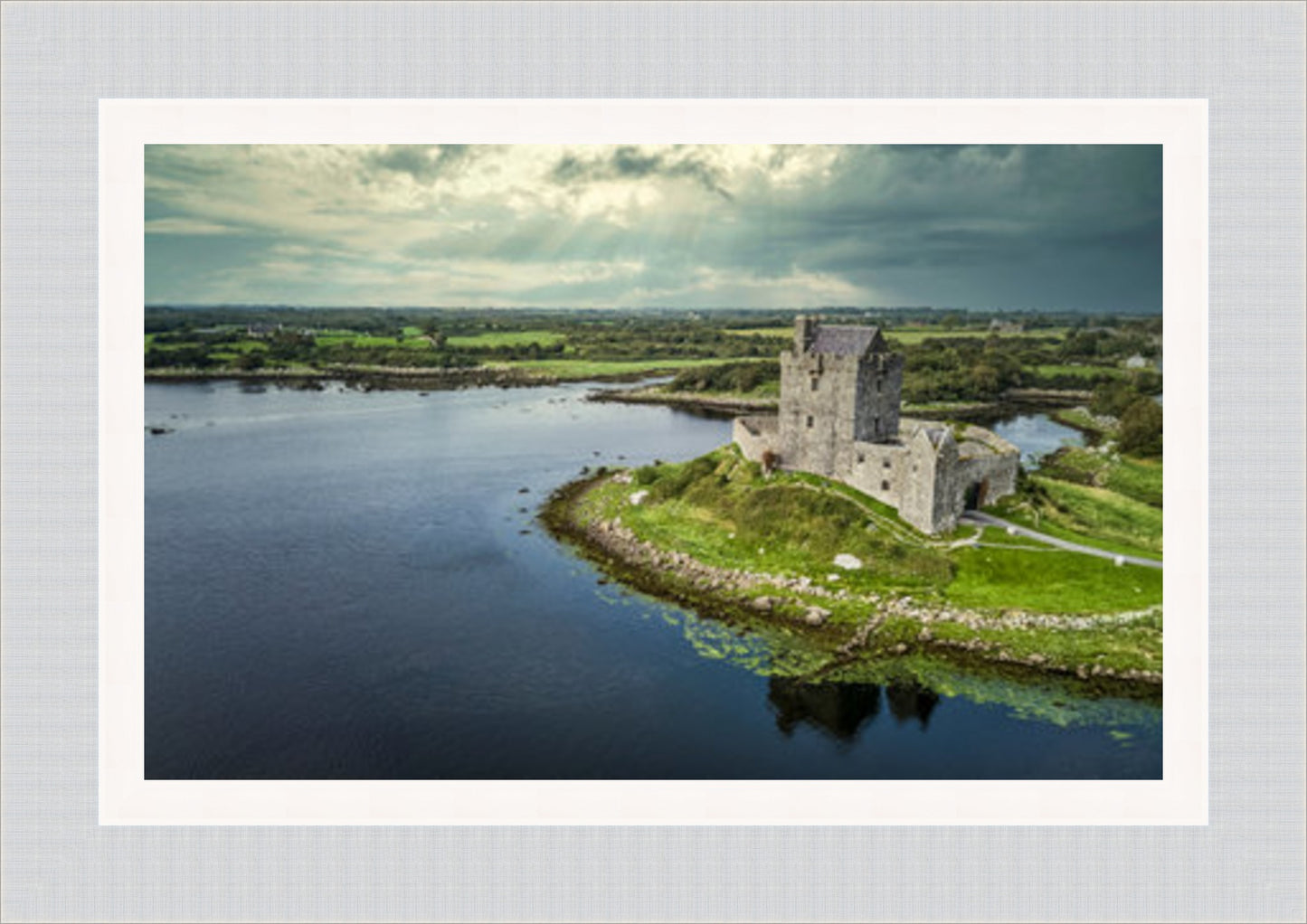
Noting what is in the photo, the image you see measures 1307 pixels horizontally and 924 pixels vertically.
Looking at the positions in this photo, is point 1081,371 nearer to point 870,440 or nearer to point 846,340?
point 870,440

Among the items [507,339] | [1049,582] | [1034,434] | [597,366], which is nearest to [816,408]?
[1049,582]

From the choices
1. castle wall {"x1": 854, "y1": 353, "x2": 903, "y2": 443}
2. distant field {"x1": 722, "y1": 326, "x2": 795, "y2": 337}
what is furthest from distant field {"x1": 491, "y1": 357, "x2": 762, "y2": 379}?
castle wall {"x1": 854, "y1": 353, "x2": 903, "y2": 443}

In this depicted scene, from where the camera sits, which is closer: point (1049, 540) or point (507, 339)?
point (1049, 540)

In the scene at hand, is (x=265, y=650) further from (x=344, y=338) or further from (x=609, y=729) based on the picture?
(x=344, y=338)

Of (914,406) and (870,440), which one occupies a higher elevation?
(914,406)

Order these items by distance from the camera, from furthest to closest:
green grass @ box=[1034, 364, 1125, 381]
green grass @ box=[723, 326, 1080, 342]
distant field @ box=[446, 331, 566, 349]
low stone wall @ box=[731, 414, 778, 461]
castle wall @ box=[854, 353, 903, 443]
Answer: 1. distant field @ box=[446, 331, 566, 349]
2. green grass @ box=[723, 326, 1080, 342]
3. green grass @ box=[1034, 364, 1125, 381]
4. low stone wall @ box=[731, 414, 778, 461]
5. castle wall @ box=[854, 353, 903, 443]

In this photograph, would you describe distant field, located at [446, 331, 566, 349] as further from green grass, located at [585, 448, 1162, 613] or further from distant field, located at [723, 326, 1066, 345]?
green grass, located at [585, 448, 1162, 613]
